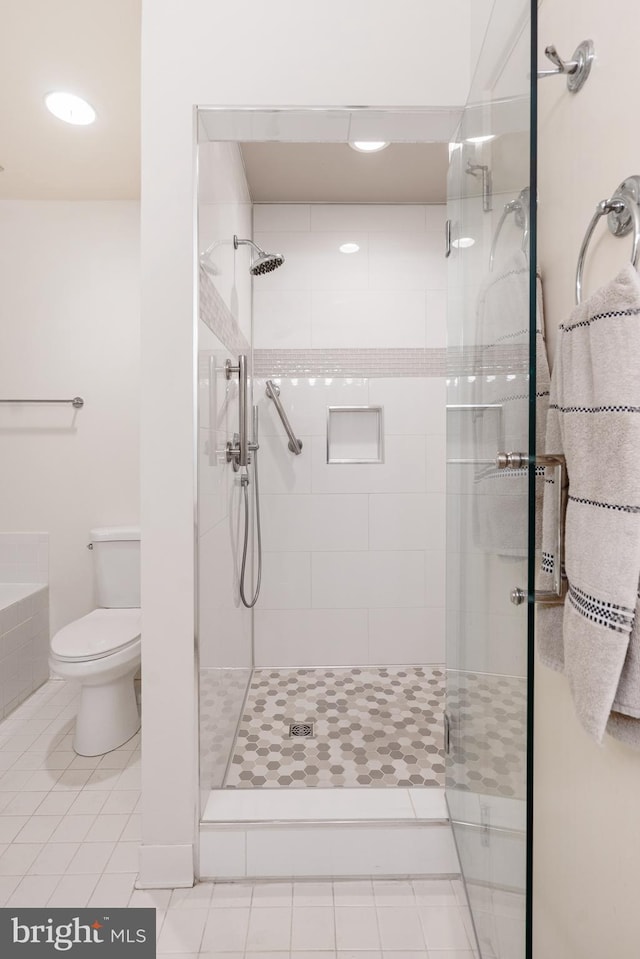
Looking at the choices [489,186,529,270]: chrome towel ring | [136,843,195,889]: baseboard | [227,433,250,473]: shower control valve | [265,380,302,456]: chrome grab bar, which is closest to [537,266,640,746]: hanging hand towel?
[489,186,529,270]: chrome towel ring

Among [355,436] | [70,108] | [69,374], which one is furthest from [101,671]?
[70,108]

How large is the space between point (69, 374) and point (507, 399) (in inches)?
94.2

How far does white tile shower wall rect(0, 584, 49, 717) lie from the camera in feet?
7.49

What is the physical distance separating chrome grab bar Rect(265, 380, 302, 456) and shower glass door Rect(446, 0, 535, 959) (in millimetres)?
1294

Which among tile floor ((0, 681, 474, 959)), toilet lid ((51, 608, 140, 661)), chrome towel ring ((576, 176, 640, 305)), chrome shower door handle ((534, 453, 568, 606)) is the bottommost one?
tile floor ((0, 681, 474, 959))

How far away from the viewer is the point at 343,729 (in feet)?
6.77

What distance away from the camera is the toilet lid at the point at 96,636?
77.0 inches

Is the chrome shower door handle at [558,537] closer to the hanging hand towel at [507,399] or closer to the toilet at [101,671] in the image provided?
the hanging hand towel at [507,399]

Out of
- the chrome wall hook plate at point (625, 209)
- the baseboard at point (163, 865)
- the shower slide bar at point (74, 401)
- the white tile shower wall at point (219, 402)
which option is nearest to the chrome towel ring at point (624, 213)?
the chrome wall hook plate at point (625, 209)

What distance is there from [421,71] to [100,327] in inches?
72.2

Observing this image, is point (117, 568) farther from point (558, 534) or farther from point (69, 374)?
point (558, 534)

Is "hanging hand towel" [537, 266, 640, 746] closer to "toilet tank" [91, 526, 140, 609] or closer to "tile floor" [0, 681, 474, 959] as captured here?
"tile floor" [0, 681, 474, 959]

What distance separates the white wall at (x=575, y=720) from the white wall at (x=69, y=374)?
2089 mm

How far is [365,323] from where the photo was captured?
274 cm
